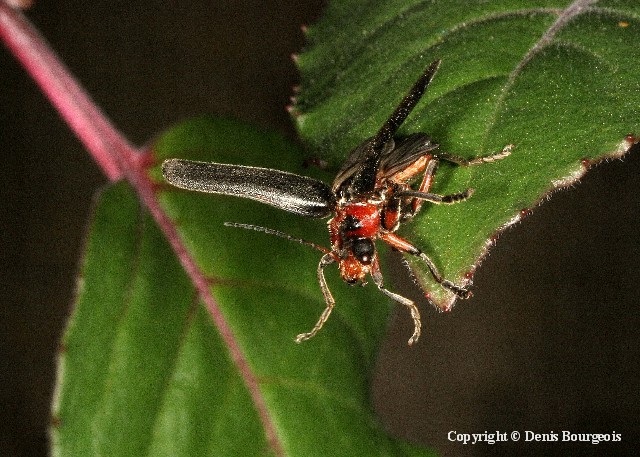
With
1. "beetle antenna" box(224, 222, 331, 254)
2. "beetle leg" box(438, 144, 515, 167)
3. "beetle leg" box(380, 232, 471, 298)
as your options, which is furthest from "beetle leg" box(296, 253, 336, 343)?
"beetle leg" box(438, 144, 515, 167)

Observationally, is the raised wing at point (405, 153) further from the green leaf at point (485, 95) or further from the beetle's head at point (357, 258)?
the beetle's head at point (357, 258)

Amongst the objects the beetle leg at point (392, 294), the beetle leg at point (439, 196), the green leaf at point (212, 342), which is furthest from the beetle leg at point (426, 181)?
the green leaf at point (212, 342)

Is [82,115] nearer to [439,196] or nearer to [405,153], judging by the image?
[405,153]

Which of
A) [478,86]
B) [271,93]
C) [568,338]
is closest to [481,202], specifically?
[478,86]

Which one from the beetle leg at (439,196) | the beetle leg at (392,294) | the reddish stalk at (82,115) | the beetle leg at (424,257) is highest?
the reddish stalk at (82,115)

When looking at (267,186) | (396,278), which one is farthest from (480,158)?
(396,278)

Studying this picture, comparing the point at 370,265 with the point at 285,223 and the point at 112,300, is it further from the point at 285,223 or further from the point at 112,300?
the point at 112,300

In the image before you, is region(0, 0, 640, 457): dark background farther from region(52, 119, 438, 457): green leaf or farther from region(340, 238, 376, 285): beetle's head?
region(340, 238, 376, 285): beetle's head
